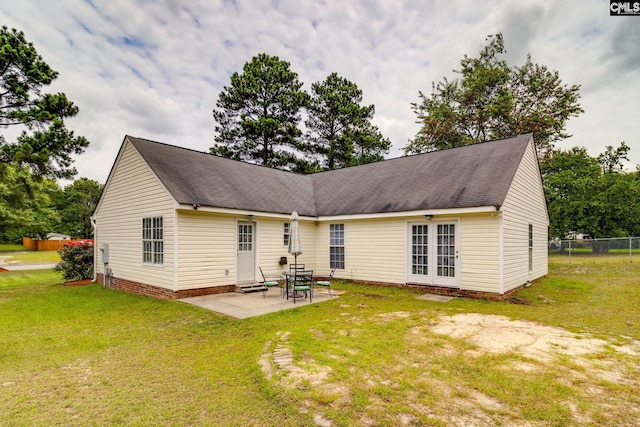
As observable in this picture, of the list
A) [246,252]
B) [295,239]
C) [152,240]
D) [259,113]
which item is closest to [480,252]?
[295,239]

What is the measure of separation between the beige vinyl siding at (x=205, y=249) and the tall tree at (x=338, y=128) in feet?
64.0

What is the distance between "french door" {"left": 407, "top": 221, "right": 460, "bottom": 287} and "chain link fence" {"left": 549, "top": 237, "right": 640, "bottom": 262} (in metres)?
11.7

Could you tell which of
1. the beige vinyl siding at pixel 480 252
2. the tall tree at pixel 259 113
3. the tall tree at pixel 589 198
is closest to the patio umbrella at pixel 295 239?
the beige vinyl siding at pixel 480 252

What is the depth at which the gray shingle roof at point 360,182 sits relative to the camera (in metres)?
9.90

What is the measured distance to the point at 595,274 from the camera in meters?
13.1

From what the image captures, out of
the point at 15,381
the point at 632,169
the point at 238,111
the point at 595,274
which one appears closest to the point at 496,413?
the point at 15,381

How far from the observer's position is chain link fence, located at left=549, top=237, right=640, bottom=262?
17.4 metres

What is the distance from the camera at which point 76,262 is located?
1364 centimetres

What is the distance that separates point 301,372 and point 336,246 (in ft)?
29.7

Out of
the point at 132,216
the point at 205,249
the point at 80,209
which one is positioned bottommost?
the point at 205,249

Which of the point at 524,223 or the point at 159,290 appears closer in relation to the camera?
the point at 159,290

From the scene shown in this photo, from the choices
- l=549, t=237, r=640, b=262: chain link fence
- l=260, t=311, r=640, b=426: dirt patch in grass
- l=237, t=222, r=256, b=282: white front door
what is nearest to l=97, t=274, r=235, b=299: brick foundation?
l=237, t=222, r=256, b=282: white front door

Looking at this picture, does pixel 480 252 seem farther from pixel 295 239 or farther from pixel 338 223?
pixel 295 239

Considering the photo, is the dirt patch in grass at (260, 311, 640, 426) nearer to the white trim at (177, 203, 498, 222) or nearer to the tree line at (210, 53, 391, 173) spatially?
the white trim at (177, 203, 498, 222)
